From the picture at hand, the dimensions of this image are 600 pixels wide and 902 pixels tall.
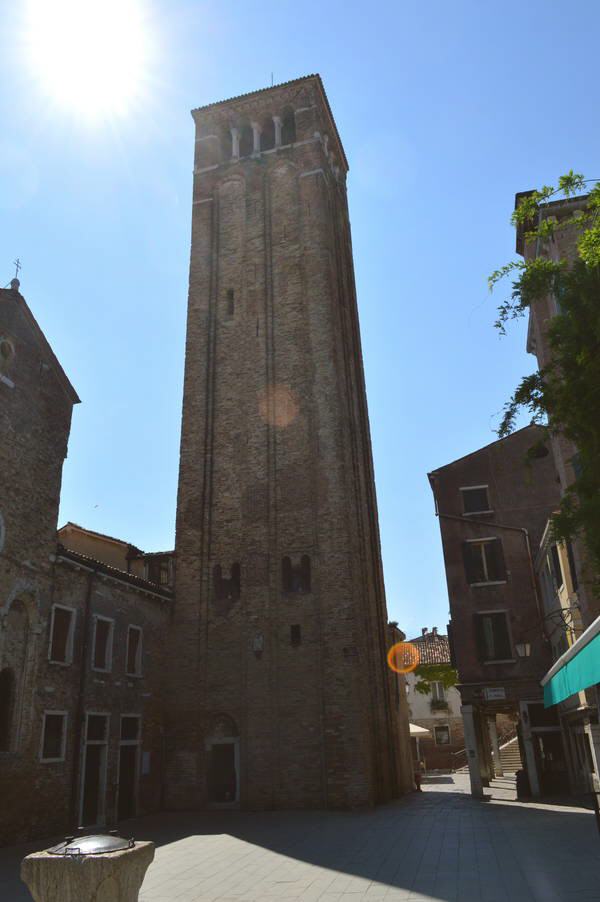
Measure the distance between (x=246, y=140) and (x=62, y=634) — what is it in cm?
2577

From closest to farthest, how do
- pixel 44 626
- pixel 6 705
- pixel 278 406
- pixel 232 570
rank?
pixel 6 705 < pixel 44 626 < pixel 232 570 < pixel 278 406

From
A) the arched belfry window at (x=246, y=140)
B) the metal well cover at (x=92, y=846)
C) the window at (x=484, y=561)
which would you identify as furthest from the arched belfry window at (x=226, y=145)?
the metal well cover at (x=92, y=846)

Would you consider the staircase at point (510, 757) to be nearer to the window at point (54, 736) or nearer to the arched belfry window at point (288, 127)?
the window at point (54, 736)

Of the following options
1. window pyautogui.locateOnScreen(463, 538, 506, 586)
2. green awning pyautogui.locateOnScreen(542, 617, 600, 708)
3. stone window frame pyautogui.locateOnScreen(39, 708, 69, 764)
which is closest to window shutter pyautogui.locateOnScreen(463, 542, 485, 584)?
window pyautogui.locateOnScreen(463, 538, 506, 586)

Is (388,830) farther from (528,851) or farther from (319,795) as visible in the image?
(319,795)

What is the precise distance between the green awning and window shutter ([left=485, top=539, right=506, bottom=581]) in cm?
784

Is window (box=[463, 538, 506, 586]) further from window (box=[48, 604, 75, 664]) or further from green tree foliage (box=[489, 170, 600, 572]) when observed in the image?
green tree foliage (box=[489, 170, 600, 572])

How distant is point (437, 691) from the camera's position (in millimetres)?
48250

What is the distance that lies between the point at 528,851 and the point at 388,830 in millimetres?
4664

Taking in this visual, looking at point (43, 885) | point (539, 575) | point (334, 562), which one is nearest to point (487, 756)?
point (539, 575)

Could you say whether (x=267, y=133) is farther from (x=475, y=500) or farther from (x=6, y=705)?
(x=6, y=705)

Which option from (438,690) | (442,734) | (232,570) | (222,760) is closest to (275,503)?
A: (232,570)

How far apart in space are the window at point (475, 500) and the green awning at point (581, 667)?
9.55m

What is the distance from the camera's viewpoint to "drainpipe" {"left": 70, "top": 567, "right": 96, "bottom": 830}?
59.0ft
